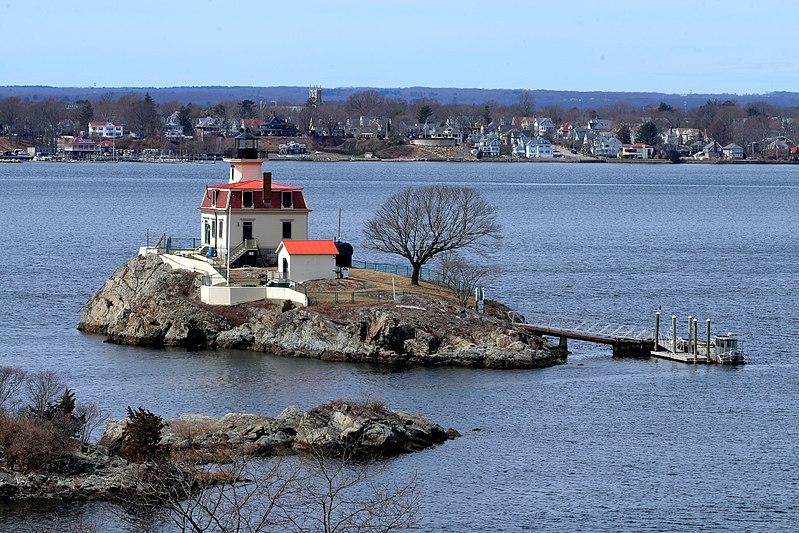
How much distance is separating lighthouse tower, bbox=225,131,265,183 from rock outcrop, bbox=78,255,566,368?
26.7ft

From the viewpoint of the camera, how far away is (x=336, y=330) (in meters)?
56.6

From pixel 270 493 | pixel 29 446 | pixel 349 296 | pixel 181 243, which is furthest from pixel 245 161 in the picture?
pixel 270 493

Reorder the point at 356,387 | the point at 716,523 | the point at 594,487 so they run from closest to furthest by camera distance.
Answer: the point at 716,523
the point at 594,487
the point at 356,387

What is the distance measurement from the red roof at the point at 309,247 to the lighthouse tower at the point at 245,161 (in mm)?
7747

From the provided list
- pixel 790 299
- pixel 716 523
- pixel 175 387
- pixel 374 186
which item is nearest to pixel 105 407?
pixel 175 387

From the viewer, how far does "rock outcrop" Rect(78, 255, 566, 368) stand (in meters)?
55.2

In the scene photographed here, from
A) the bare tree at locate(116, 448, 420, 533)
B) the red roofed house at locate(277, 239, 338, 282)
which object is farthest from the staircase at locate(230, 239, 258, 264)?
the bare tree at locate(116, 448, 420, 533)

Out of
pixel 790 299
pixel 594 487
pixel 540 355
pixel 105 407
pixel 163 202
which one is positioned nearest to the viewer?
pixel 594 487

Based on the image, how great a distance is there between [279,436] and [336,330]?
1520 cm

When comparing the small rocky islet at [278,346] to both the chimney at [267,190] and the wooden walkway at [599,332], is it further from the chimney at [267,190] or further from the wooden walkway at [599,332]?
the chimney at [267,190]

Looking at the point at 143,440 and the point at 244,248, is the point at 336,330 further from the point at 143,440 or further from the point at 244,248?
the point at 143,440

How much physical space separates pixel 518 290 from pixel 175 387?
28.8 m

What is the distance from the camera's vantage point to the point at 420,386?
50875mm

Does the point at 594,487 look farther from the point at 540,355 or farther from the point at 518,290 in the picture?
the point at 518,290
